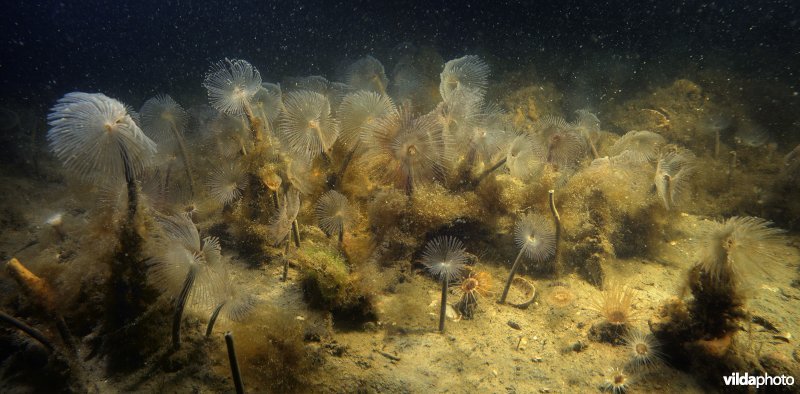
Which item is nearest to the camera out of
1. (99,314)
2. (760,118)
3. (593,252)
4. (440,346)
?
(99,314)

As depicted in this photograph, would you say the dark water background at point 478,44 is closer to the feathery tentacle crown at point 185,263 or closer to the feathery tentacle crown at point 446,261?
the feathery tentacle crown at point 446,261

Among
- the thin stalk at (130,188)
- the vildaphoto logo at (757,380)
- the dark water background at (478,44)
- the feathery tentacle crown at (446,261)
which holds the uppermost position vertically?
the dark water background at (478,44)

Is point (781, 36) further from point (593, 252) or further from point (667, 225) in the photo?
point (593, 252)

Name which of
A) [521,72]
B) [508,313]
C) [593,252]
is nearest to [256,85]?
[508,313]

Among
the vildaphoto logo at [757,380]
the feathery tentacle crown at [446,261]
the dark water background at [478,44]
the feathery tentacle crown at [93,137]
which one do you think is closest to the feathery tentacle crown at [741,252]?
the vildaphoto logo at [757,380]

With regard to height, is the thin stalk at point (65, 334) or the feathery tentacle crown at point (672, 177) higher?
the feathery tentacle crown at point (672, 177)

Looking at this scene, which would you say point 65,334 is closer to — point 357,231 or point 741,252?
point 357,231

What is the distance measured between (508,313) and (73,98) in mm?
4807

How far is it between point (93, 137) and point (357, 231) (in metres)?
2.82

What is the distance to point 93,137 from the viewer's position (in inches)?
89.4


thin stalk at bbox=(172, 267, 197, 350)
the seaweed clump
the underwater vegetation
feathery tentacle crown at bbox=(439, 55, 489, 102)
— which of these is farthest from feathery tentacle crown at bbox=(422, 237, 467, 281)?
feathery tentacle crown at bbox=(439, 55, 489, 102)

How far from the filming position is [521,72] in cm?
1216

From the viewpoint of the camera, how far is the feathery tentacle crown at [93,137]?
221 cm

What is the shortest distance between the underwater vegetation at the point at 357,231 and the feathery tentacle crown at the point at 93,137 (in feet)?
0.04
